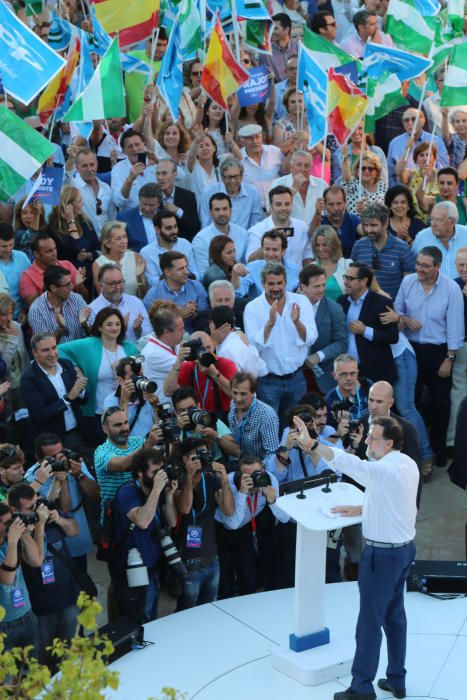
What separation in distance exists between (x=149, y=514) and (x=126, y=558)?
345 mm

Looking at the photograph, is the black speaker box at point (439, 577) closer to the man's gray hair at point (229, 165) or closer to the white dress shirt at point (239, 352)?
the white dress shirt at point (239, 352)

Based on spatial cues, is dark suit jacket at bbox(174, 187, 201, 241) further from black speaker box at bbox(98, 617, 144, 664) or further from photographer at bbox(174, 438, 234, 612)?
black speaker box at bbox(98, 617, 144, 664)

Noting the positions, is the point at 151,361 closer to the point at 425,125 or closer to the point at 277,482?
the point at 277,482

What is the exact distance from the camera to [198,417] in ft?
29.4

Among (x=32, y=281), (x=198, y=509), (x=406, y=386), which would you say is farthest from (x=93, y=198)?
(x=198, y=509)

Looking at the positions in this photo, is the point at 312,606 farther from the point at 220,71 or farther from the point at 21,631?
the point at 220,71

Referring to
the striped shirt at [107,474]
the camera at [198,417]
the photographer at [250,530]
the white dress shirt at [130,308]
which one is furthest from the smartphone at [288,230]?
the striped shirt at [107,474]

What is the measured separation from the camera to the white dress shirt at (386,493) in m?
7.29

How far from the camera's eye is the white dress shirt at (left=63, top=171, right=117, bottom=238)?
1182 centimetres

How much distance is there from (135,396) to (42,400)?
717 millimetres

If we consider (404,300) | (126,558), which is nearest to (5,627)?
(126,558)

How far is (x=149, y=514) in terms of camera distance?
331 inches

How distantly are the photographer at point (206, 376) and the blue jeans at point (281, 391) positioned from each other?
71 centimetres

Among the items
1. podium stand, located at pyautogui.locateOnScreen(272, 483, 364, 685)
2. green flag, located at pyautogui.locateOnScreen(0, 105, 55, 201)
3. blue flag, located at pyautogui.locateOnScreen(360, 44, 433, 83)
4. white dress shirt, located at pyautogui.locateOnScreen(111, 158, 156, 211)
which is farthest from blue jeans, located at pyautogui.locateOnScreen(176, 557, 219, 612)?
blue flag, located at pyautogui.locateOnScreen(360, 44, 433, 83)
